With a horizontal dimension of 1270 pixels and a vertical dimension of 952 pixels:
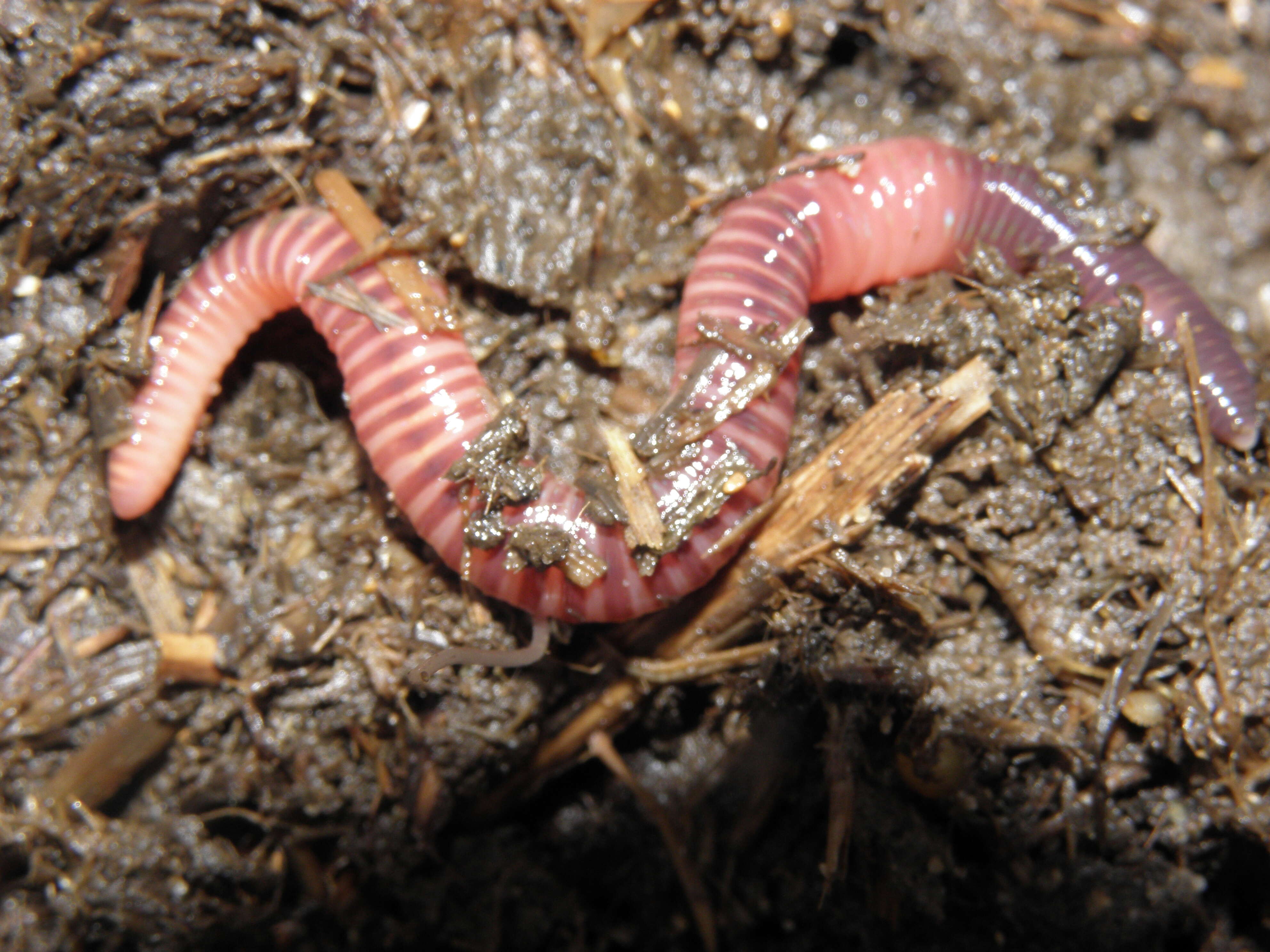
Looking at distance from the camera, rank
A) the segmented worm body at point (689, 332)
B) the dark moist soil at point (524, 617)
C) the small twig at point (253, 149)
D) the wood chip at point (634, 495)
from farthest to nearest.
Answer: the small twig at point (253, 149)
the dark moist soil at point (524, 617)
the segmented worm body at point (689, 332)
the wood chip at point (634, 495)

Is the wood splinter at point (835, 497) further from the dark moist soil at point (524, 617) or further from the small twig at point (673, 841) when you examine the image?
the small twig at point (673, 841)

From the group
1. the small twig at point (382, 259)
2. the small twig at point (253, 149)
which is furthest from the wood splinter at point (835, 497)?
the small twig at point (253, 149)

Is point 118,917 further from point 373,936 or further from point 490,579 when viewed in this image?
point 490,579

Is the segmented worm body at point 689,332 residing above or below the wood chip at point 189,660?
above

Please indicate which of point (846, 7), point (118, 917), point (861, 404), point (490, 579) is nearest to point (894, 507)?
point (861, 404)

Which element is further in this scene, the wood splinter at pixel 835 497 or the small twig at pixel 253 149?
the small twig at pixel 253 149

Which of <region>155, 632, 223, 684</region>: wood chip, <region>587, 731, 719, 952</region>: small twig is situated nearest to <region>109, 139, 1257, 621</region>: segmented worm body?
<region>155, 632, 223, 684</region>: wood chip
